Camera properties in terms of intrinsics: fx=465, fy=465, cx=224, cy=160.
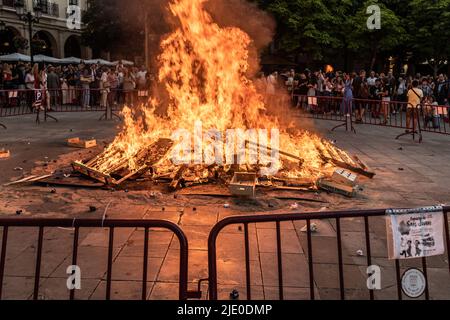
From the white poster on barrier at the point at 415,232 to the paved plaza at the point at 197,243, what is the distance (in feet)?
3.20

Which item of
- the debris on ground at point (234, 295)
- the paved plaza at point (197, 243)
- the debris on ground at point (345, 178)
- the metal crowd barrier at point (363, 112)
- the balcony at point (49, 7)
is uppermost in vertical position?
the balcony at point (49, 7)

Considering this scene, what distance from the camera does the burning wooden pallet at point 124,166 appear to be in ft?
27.6

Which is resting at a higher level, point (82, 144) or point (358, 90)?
point (358, 90)

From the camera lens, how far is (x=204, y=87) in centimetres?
1103

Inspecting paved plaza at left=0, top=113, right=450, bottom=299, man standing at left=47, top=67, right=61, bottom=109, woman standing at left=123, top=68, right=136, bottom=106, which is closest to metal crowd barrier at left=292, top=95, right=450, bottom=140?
paved plaza at left=0, top=113, right=450, bottom=299

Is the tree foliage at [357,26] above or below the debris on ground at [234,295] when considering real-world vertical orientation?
above

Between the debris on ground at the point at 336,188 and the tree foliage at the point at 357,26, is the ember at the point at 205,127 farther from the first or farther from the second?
the tree foliage at the point at 357,26

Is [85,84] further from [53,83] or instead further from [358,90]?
[358,90]

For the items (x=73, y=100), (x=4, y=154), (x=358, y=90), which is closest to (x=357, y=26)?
Result: (x=358, y=90)

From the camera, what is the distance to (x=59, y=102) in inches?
881

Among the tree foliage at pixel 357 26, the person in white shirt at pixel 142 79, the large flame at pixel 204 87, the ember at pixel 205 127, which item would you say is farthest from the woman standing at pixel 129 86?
the large flame at pixel 204 87

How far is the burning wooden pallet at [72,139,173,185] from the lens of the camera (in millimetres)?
8398

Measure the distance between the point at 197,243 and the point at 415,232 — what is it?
2.86 meters
